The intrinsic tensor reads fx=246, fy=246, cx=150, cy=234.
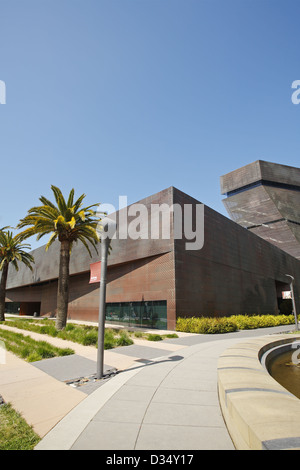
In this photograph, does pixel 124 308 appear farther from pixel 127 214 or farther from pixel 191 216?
pixel 191 216

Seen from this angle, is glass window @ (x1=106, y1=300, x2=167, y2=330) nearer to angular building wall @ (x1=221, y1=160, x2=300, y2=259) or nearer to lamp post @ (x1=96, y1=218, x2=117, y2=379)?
lamp post @ (x1=96, y1=218, x2=117, y2=379)

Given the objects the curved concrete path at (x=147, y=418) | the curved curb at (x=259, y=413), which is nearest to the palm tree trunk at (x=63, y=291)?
the curved concrete path at (x=147, y=418)

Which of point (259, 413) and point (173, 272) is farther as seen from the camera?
point (173, 272)

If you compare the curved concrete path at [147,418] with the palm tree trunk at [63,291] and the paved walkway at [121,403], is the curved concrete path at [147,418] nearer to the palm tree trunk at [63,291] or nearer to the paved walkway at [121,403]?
the paved walkway at [121,403]

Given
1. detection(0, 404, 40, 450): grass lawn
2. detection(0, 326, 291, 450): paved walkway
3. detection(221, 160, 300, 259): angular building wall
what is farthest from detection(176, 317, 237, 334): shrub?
detection(221, 160, 300, 259): angular building wall

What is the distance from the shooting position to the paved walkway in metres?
3.45

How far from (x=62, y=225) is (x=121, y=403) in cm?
1756

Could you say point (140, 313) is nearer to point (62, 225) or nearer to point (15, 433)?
point (62, 225)

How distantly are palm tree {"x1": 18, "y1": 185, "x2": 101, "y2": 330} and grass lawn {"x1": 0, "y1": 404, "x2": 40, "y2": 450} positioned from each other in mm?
16161

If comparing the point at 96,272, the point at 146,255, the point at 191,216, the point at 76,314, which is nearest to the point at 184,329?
the point at 146,255

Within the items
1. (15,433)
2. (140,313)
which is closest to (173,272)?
(140,313)

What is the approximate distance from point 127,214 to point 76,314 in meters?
18.3

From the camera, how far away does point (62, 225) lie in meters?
20.5

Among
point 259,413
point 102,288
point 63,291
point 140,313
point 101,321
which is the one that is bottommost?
point 140,313
